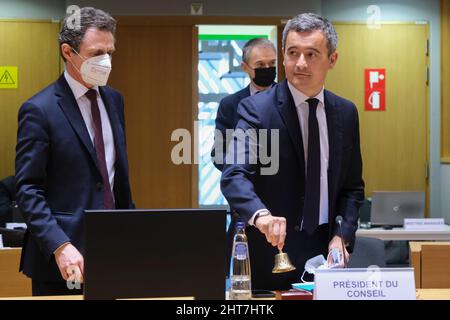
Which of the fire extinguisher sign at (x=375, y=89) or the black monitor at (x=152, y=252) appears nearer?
the black monitor at (x=152, y=252)

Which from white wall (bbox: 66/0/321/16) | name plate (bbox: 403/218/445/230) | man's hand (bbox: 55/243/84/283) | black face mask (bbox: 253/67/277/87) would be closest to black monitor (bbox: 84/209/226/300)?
man's hand (bbox: 55/243/84/283)

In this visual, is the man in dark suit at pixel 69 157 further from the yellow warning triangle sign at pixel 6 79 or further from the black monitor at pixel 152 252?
the yellow warning triangle sign at pixel 6 79

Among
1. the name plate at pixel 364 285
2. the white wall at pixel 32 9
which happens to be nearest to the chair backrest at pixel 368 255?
the name plate at pixel 364 285

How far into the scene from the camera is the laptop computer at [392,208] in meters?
5.82

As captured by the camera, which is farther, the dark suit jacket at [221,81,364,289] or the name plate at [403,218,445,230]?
the name plate at [403,218,445,230]

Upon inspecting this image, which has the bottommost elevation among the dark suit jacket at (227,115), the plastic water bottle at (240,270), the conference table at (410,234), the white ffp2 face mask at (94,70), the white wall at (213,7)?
the conference table at (410,234)

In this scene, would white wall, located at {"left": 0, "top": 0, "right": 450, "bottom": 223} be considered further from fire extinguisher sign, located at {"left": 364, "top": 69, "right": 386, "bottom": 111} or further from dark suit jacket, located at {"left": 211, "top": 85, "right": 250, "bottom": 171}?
dark suit jacket, located at {"left": 211, "top": 85, "right": 250, "bottom": 171}

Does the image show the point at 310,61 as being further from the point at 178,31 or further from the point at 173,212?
the point at 178,31

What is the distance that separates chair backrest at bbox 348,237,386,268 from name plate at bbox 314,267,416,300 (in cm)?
111

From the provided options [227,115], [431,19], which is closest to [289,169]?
[227,115]

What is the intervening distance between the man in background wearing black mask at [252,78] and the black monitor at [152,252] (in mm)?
1710

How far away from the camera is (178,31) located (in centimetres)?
750

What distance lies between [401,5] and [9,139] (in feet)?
15.1

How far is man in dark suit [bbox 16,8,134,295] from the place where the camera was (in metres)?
2.44
